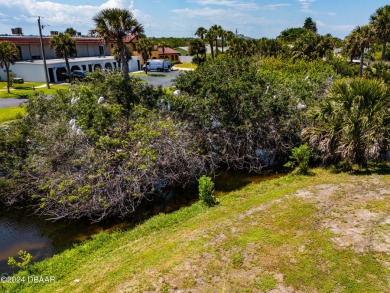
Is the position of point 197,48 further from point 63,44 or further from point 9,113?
point 9,113

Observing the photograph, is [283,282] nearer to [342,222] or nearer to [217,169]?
[342,222]

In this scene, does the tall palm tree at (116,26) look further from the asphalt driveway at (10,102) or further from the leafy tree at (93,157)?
the asphalt driveway at (10,102)

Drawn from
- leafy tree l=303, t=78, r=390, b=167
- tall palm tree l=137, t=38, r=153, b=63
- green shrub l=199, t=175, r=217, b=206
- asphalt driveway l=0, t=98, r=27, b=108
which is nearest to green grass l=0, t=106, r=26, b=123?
asphalt driveway l=0, t=98, r=27, b=108

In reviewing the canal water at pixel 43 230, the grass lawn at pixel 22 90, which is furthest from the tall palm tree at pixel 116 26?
the grass lawn at pixel 22 90

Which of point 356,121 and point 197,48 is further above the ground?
point 197,48

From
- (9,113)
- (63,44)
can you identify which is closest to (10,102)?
(9,113)

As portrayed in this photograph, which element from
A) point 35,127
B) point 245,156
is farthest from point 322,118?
point 35,127
